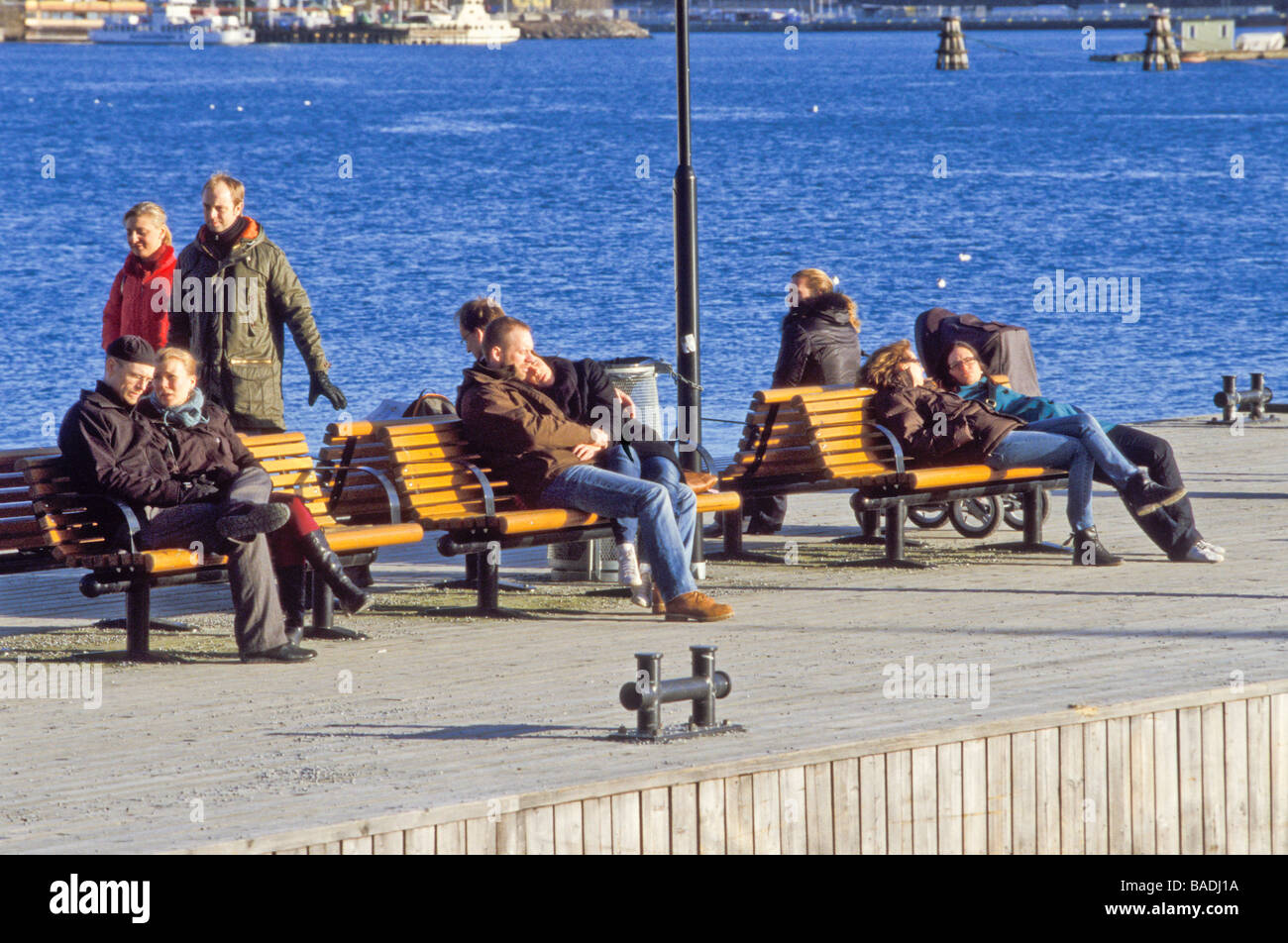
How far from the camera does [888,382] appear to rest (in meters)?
9.41

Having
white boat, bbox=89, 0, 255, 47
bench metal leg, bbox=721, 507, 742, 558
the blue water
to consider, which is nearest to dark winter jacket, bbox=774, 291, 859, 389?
bench metal leg, bbox=721, 507, 742, 558

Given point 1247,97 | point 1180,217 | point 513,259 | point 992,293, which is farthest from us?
point 1247,97

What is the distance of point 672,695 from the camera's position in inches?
235

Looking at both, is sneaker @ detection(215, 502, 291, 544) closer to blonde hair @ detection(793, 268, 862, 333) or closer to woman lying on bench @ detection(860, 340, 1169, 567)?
woman lying on bench @ detection(860, 340, 1169, 567)

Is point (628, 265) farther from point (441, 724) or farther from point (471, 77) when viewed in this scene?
point (471, 77)

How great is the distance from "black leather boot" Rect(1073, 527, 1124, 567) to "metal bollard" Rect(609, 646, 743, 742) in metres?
3.46

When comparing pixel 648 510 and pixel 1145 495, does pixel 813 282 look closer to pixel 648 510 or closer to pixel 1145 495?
pixel 1145 495

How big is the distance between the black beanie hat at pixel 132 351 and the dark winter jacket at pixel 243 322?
1121 millimetres

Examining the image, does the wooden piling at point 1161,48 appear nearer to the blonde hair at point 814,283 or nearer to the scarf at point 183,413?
the blonde hair at point 814,283

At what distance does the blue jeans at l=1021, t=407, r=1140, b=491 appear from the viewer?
912 cm

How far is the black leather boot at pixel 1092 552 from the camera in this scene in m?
9.15
